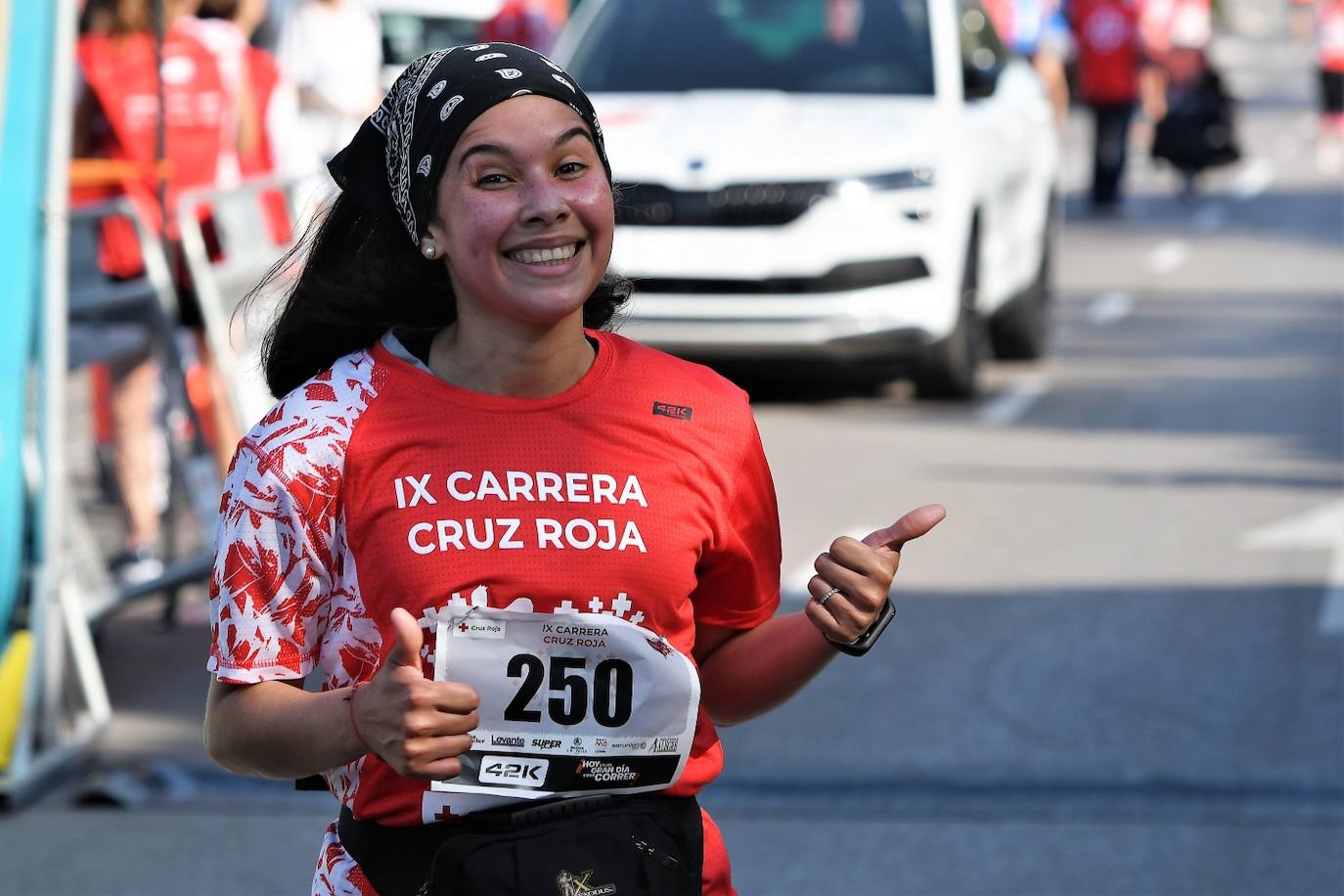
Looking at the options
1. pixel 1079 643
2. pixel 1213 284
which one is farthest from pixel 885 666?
pixel 1213 284

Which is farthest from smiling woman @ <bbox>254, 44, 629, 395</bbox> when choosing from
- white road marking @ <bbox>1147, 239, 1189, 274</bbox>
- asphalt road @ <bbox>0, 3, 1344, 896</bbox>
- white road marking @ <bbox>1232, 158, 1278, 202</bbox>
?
white road marking @ <bbox>1232, 158, 1278, 202</bbox>

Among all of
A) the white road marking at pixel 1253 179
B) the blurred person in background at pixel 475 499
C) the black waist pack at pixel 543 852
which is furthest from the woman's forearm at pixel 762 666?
the white road marking at pixel 1253 179

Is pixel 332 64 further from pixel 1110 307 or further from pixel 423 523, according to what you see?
pixel 423 523

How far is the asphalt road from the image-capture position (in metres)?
5.07

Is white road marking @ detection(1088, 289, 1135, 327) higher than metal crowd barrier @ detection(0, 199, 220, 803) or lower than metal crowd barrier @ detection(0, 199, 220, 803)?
lower

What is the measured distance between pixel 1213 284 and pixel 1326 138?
43.4 ft

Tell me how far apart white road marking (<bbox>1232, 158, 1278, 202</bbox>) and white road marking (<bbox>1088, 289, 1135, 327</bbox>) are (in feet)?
22.6

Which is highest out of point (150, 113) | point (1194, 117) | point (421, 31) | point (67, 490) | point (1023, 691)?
point (150, 113)

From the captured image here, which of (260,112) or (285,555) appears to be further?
(260,112)

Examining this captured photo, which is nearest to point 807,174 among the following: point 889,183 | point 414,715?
point 889,183

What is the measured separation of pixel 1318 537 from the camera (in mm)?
7969

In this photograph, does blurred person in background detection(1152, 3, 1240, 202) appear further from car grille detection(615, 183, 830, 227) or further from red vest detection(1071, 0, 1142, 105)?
car grille detection(615, 183, 830, 227)

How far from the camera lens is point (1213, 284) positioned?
1552 cm

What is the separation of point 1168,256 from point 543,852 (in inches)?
618
